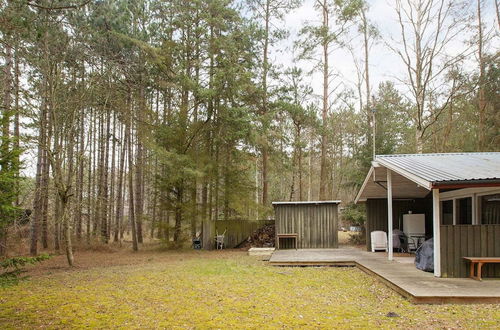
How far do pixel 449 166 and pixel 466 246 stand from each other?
1.88 m

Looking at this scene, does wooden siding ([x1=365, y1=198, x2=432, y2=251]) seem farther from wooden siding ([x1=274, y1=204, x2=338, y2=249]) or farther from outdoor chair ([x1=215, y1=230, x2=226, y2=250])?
outdoor chair ([x1=215, y1=230, x2=226, y2=250])

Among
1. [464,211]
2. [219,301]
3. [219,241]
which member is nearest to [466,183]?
[464,211]

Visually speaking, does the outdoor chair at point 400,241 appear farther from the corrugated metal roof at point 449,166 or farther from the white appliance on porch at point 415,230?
the corrugated metal roof at point 449,166

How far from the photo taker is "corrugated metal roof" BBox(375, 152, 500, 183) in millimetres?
6883

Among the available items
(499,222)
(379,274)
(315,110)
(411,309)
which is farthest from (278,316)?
(315,110)

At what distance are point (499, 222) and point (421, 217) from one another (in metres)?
3.78

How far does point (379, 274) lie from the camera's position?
303 inches

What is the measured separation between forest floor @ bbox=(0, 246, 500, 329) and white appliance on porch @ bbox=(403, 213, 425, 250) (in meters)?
2.96

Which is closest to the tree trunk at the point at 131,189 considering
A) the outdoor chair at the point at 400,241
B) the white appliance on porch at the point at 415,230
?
the outdoor chair at the point at 400,241

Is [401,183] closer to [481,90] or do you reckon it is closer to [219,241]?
[219,241]

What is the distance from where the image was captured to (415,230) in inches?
454

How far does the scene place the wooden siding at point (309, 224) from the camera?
49.1 feet

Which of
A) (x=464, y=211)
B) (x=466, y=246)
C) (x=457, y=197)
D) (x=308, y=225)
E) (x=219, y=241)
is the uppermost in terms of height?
(x=457, y=197)

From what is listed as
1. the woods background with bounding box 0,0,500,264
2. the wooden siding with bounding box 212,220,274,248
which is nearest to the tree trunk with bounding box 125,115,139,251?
the woods background with bounding box 0,0,500,264
